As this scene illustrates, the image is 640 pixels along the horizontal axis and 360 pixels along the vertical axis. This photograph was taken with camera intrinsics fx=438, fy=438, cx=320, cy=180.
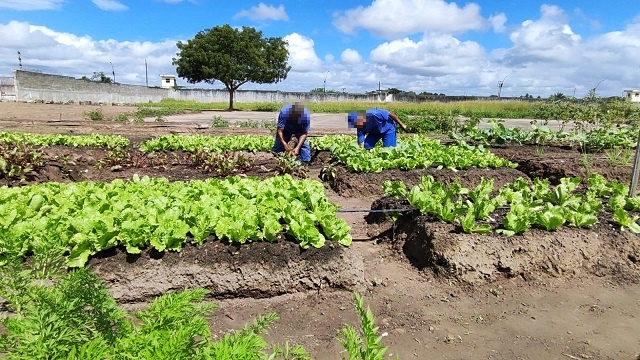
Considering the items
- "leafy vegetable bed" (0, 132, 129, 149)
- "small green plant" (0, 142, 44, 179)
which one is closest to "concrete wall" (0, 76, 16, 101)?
"leafy vegetable bed" (0, 132, 129, 149)

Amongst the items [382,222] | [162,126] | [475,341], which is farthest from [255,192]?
[162,126]

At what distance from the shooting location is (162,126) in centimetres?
1639

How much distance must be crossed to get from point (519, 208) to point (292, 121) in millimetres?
4922

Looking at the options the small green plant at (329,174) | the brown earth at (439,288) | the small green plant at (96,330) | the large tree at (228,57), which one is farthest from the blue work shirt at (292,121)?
the large tree at (228,57)

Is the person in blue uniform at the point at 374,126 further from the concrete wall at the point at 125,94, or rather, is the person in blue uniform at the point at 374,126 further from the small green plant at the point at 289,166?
the concrete wall at the point at 125,94

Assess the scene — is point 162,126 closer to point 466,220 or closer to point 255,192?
point 255,192

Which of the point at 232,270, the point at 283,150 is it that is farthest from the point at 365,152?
the point at 232,270

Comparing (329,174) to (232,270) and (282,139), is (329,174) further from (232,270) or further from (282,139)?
(232,270)

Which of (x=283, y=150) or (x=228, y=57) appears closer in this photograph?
(x=283, y=150)

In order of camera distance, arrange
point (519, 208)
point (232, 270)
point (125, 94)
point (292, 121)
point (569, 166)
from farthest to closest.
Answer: point (125, 94), point (292, 121), point (569, 166), point (519, 208), point (232, 270)

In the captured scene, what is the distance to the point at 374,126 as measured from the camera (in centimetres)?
866

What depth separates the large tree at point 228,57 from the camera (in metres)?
38.8

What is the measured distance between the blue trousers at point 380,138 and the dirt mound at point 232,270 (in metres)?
5.14

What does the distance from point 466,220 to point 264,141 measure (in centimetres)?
696
